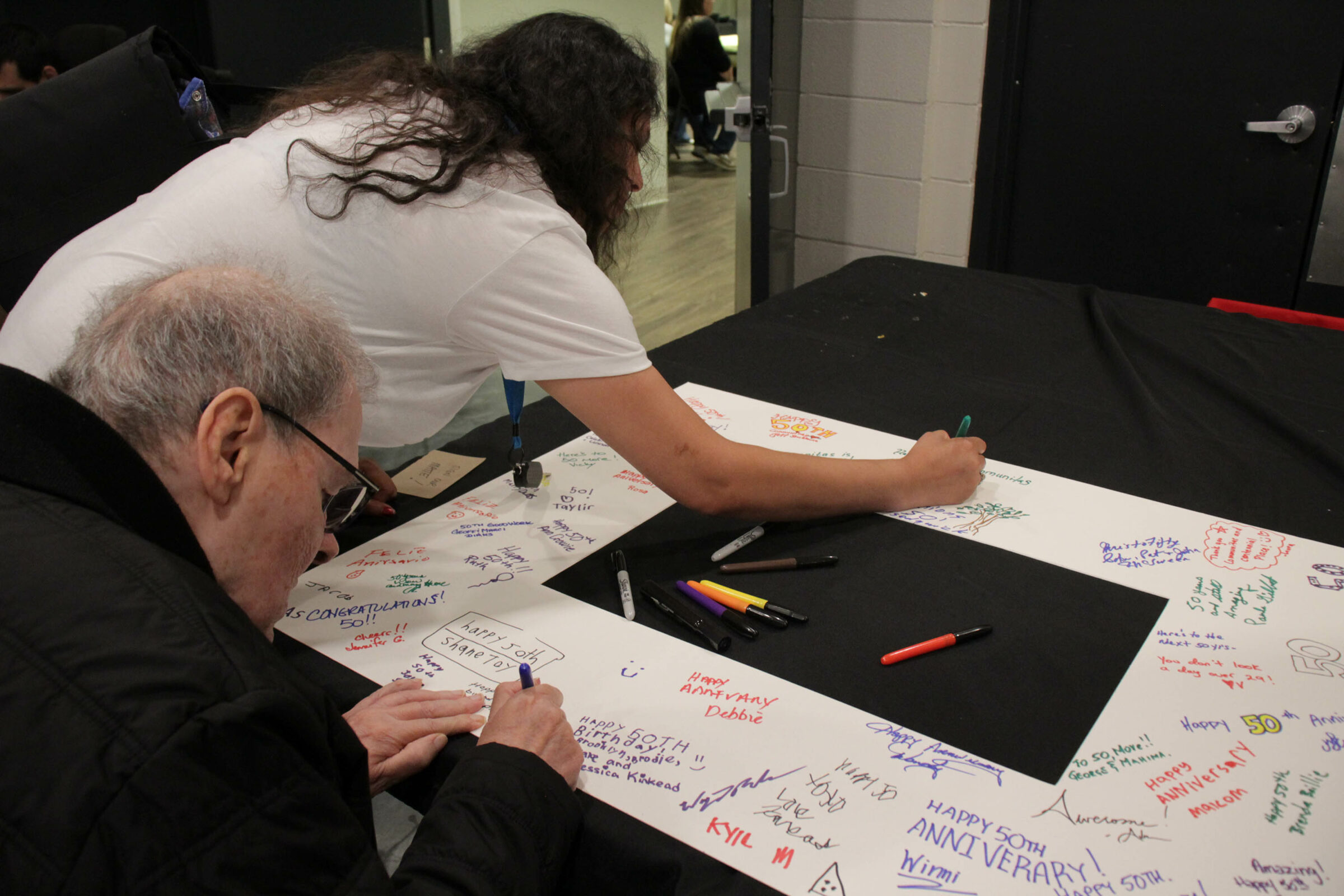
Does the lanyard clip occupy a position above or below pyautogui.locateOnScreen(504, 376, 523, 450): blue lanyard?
below

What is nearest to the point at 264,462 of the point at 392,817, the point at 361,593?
the point at 361,593

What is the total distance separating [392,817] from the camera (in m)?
1.55

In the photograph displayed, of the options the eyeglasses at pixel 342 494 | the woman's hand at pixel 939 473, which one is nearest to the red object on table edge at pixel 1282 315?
the woman's hand at pixel 939 473

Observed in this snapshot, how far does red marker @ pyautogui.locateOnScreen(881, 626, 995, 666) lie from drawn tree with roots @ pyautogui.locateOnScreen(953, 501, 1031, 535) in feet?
0.72

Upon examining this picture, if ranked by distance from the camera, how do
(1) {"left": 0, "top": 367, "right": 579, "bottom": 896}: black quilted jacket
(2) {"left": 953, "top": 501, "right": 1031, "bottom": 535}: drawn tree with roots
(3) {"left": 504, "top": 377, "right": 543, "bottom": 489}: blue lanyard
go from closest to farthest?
(1) {"left": 0, "top": 367, "right": 579, "bottom": 896}: black quilted jacket
(2) {"left": 953, "top": 501, "right": 1031, "bottom": 535}: drawn tree with roots
(3) {"left": 504, "top": 377, "right": 543, "bottom": 489}: blue lanyard

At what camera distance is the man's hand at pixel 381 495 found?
121 centimetres

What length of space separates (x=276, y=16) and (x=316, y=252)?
10.5 feet

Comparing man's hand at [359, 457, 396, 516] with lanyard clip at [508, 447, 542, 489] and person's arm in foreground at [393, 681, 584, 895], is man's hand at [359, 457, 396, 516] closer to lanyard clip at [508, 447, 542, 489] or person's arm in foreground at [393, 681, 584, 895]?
lanyard clip at [508, 447, 542, 489]

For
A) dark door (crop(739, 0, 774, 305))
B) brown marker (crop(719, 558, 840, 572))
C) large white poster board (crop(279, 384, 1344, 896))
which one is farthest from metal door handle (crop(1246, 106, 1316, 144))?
brown marker (crop(719, 558, 840, 572))

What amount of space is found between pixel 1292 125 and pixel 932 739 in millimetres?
2574

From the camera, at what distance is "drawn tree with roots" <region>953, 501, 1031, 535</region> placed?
1157 millimetres

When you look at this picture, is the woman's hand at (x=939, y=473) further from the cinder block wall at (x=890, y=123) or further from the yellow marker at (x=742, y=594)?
the cinder block wall at (x=890, y=123)
